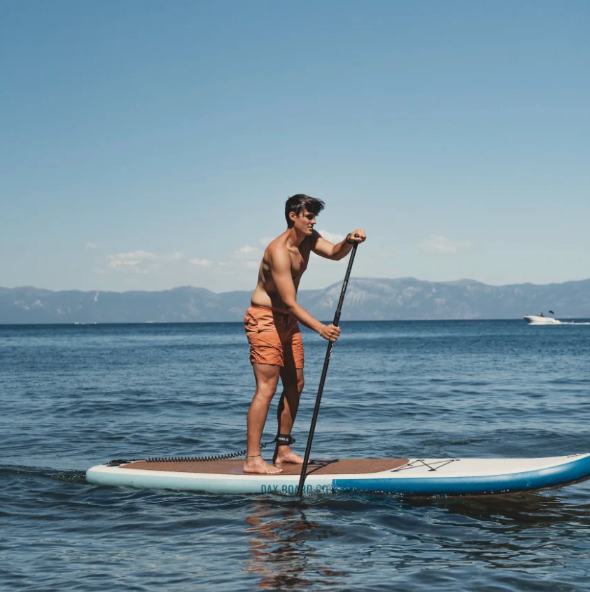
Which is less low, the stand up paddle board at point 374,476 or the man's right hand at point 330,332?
the man's right hand at point 330,332

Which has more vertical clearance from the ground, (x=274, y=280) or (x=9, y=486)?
(x=274, y=280)

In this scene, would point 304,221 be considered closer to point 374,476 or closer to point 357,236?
point 357,236

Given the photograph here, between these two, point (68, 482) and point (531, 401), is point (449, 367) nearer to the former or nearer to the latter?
point (531, 401)

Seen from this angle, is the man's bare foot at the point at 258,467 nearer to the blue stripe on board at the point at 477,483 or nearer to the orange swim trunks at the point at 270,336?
the blue stripe on board at the point at 477,483

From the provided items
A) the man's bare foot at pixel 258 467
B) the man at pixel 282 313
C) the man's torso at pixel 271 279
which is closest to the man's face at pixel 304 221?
the man at pixel 282 313

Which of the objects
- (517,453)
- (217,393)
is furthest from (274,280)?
(217,393)

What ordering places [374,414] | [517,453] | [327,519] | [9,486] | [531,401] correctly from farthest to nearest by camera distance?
1. [531,401]
2. [374,414]
3. [517,453]
4. [9,486]
5. [327,519]

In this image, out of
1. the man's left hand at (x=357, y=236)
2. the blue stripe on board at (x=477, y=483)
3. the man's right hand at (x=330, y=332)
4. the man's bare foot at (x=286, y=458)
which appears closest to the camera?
the man's right hand at (x=330, y=332)

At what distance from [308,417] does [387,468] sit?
26.0ft

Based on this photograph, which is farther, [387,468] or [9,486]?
[9,486]

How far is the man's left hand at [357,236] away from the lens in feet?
23.5

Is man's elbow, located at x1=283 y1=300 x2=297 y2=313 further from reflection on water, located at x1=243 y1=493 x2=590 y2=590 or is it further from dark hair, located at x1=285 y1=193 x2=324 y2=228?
reflection on water, located at x1=243 y1=493 x2=590 y2=590

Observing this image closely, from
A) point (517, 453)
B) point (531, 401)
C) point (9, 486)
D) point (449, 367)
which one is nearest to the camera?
point (9, 486)

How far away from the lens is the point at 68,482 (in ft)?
27.3
